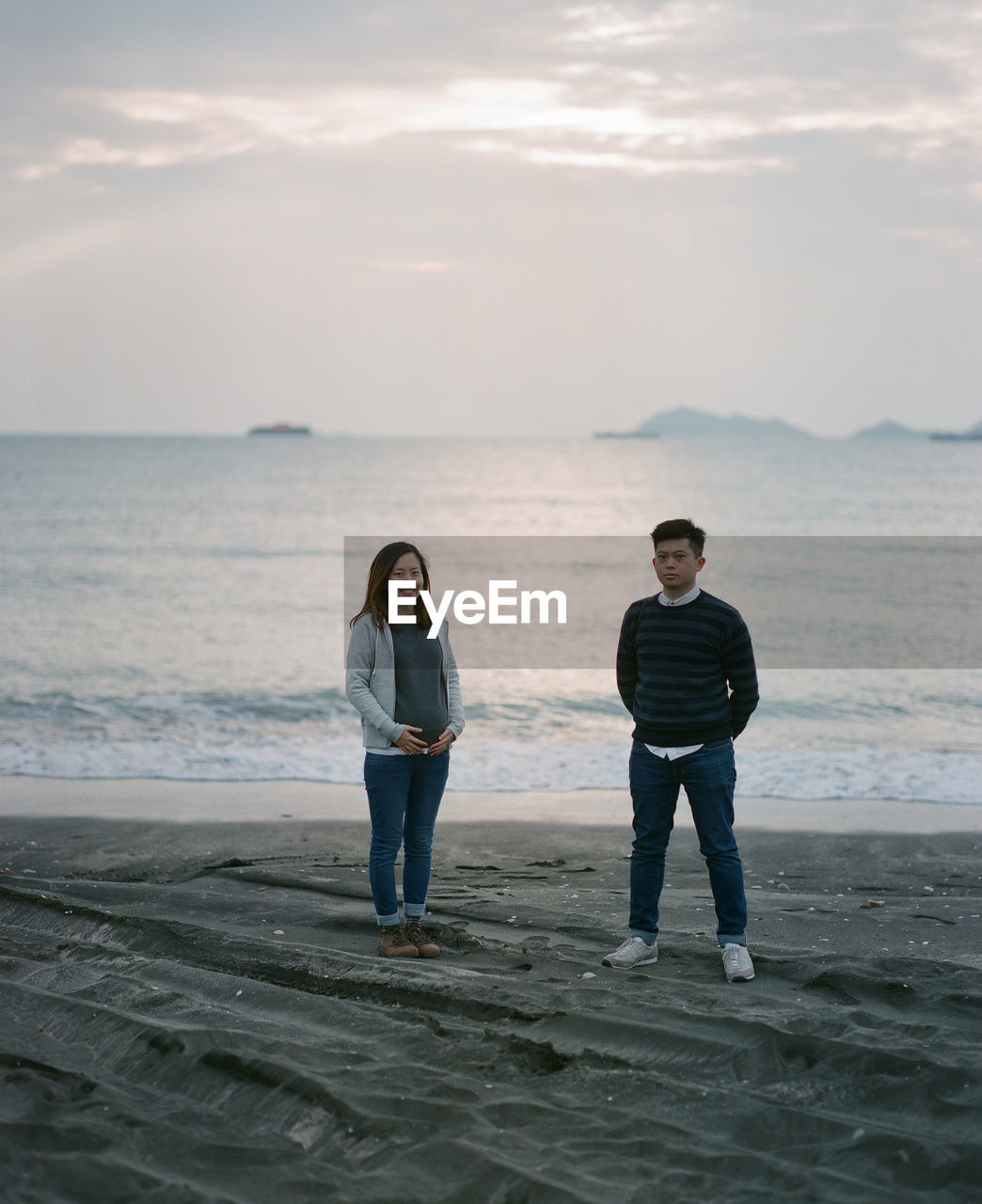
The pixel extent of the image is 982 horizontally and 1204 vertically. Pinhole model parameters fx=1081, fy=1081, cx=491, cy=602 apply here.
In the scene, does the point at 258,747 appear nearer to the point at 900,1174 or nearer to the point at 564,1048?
the point at 564,1048

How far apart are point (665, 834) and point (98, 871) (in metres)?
3.81

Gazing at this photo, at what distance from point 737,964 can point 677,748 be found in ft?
2.94

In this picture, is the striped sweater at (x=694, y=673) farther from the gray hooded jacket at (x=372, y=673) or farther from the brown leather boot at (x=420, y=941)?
the brown leather boot at (x=420, y=941)

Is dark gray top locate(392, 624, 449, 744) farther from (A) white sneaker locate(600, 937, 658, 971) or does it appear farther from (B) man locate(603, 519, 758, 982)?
(A) white sneaker locate(600, 937, 658, 971)

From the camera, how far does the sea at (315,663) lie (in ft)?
35.5

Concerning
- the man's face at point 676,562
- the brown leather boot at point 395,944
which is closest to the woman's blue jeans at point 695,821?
the man's face at point 676,562

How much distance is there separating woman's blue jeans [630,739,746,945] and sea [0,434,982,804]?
5.17 m

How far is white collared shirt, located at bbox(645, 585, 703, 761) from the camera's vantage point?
4.50 meters

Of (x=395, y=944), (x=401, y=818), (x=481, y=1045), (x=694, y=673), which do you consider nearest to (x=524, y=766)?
(x=401, y=818)

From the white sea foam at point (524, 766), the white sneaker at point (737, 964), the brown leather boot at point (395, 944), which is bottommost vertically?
the white sea foam at point (524, 766)

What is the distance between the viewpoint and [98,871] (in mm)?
6664

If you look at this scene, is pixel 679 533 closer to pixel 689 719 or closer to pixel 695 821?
pixel 689 719

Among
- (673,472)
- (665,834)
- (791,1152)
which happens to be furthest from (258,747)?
(673,472)

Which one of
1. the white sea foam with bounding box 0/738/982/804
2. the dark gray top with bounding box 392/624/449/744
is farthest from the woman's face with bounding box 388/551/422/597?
the white sea foam with bounding box 0/738/982/804
